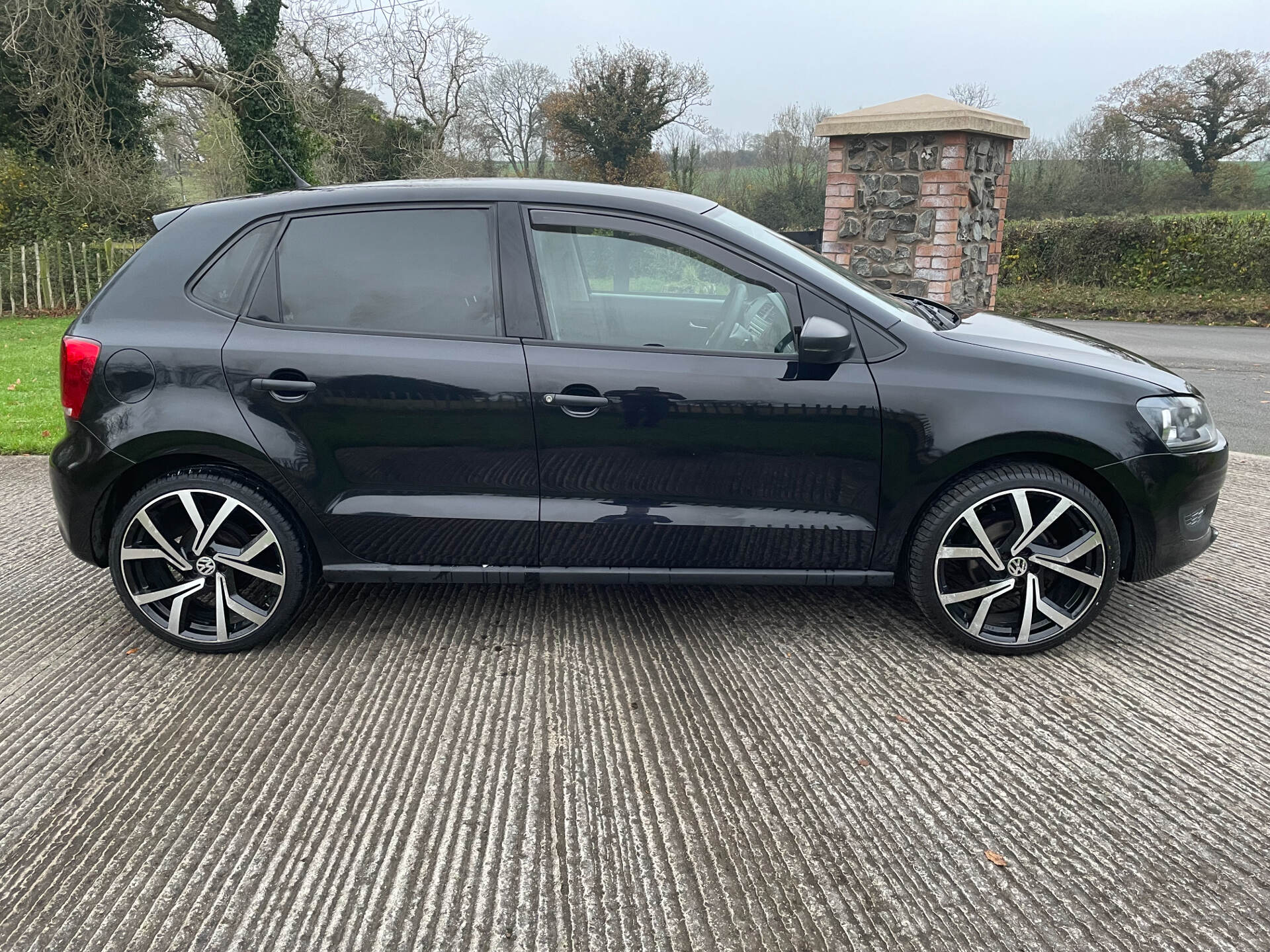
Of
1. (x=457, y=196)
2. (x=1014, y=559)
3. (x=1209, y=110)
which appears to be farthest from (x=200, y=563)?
(x=1209, y=110)

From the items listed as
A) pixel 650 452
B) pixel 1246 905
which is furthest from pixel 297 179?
pixel 1246 905

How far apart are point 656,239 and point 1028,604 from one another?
78.4 inches

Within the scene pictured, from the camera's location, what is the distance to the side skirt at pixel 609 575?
350cm

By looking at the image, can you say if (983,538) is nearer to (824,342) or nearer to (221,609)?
(824,342)

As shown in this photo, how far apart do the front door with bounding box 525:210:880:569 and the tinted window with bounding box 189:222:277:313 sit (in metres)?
1.05

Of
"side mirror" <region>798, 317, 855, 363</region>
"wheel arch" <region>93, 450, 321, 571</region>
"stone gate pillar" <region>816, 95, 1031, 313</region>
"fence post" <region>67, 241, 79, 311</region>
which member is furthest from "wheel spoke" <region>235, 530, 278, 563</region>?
"fence post" <region>67, 241, 79, 311</region>

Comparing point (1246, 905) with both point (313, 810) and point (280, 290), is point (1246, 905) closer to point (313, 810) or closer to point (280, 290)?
point (313, 810)

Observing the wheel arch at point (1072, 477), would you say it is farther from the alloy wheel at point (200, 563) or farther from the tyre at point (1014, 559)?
the alloy wheel at point (200, 563)

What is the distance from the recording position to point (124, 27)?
20969mm

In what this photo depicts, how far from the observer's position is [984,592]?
3.43m

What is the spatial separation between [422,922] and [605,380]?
1870mm

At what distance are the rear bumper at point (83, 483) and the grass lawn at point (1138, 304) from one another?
1786 centimetres

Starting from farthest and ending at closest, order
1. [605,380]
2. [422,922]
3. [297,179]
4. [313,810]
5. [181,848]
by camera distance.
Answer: [297,179]
[605,380]
[313,810]
[181,848]
[422,922]

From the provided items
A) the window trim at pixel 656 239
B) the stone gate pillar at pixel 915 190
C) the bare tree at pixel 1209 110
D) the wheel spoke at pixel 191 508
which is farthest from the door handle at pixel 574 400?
the bare tree at pixel 1209 110
